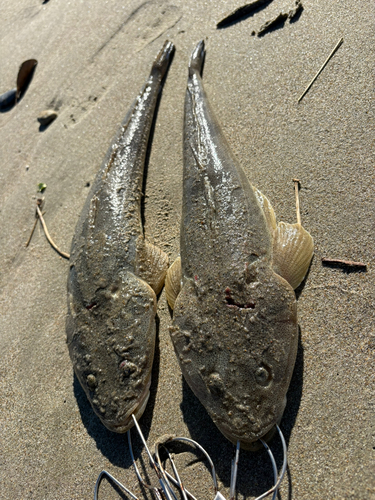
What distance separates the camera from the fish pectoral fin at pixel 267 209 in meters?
3.37

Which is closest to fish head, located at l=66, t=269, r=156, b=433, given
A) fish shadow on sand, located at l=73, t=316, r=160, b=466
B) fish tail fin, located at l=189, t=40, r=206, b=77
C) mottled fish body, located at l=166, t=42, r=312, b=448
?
fish shadow on sand, located at l=73, t=316, r=160, b=466

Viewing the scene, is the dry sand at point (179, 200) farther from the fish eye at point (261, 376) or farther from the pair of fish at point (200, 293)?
the fish eye at point (261, 376)

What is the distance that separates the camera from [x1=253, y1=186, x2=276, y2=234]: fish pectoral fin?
3.37 metres

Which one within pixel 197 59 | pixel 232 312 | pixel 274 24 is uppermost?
pixel 197 59

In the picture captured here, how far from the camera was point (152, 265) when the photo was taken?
12.2 feet

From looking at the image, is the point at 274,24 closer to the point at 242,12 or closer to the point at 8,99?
the point at 242,12

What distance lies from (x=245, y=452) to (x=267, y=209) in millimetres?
2094

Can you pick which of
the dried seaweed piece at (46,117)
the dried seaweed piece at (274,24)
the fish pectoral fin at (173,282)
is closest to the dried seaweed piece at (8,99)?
the dried seaweed piece at (46,117)

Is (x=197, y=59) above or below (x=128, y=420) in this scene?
above

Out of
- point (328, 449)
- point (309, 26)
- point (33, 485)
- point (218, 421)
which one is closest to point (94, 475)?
point (33, 485)

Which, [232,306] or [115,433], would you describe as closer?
[232,306]

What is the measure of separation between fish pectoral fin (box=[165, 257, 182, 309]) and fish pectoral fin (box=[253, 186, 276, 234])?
36.4 inches

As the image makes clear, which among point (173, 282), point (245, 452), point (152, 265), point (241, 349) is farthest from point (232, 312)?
point (152, 265)

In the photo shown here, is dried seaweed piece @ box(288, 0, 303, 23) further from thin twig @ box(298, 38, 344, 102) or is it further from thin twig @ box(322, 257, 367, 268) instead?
thin twig @ box(322, 257, 367, 268)
